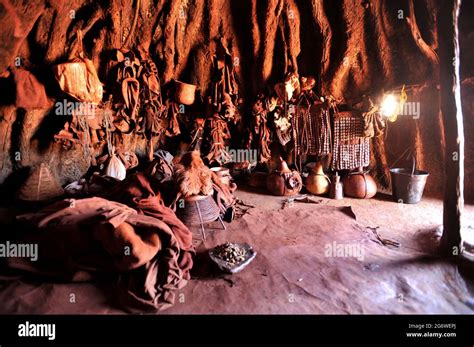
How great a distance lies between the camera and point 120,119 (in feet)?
19.2

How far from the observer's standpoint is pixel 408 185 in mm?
5566

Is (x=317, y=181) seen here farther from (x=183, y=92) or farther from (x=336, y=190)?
(x=183, y=92)

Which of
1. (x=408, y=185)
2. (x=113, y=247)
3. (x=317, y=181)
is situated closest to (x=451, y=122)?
(x=408, y=185)

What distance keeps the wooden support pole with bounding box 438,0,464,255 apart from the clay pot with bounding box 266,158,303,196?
320 centimetres

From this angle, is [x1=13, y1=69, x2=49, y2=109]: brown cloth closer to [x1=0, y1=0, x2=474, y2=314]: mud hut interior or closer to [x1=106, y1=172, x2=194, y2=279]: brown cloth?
[x1=0, y1=0, x2=474, y2=314]: mud hut interior

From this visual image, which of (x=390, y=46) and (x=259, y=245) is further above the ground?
(x=390, y=46)

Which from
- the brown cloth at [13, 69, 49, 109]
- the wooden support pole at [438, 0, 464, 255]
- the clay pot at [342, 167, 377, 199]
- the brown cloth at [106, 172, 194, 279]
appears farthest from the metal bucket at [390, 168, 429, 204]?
the brown cloth at [13, 69, 49, 109]

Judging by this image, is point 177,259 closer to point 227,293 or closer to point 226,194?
point 227,293

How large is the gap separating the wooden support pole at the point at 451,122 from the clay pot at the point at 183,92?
192 inches

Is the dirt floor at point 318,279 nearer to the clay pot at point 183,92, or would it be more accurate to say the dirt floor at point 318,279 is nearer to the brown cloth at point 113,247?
the brown cloth at point 113,247

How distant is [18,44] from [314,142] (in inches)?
238

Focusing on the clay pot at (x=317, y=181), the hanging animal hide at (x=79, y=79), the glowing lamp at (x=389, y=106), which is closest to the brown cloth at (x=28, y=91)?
the hanging animal hide at (x=79, y=79)

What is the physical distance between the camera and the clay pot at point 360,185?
607cm

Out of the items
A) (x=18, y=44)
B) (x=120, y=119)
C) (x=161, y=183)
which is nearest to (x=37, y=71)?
(x=18, y=44)
